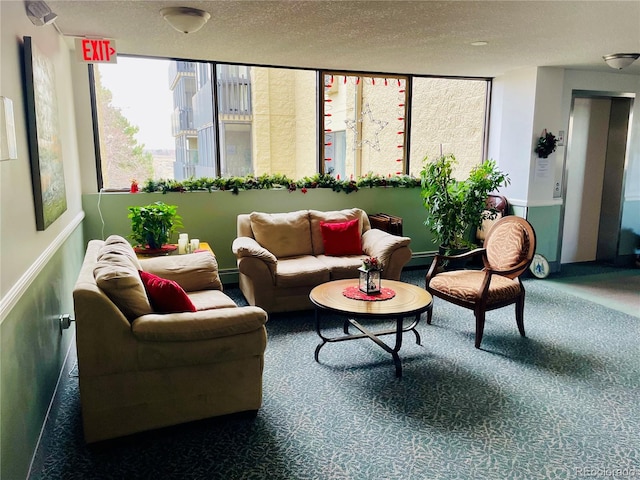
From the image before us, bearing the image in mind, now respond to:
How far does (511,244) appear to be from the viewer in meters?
3.74

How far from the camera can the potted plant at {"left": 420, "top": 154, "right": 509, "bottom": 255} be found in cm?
488

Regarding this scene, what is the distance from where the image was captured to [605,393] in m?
2.83

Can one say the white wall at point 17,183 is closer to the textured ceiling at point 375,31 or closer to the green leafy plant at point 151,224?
the textured ceiling at point 375,31

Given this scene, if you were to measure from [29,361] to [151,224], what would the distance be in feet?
6.86

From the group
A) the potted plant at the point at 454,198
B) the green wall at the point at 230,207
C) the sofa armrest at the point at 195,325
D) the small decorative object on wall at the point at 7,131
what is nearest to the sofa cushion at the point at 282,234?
the green wall at the point at 230,207

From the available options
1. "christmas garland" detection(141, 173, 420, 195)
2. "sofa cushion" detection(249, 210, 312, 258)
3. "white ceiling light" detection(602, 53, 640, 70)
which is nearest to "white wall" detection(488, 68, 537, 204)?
"white ceiling light" detection(602, 53, 640, 70)

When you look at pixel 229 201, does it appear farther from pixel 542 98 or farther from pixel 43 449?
pixel 542 98

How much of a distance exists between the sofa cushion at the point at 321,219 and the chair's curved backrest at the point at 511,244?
1429 mm

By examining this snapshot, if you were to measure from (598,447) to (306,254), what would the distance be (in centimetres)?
293

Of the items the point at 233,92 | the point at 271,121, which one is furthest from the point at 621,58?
the point at 233,92

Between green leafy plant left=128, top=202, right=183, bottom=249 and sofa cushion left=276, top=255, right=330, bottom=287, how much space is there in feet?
3.54

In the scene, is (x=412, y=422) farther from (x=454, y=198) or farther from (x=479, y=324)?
(x=454, y=198)

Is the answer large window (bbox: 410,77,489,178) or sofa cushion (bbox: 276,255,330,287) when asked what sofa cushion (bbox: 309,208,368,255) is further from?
large window (bbox: 410,77,489,178)

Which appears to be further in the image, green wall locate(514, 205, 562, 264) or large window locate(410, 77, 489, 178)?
large window locate(410, 77, 489, 178)
